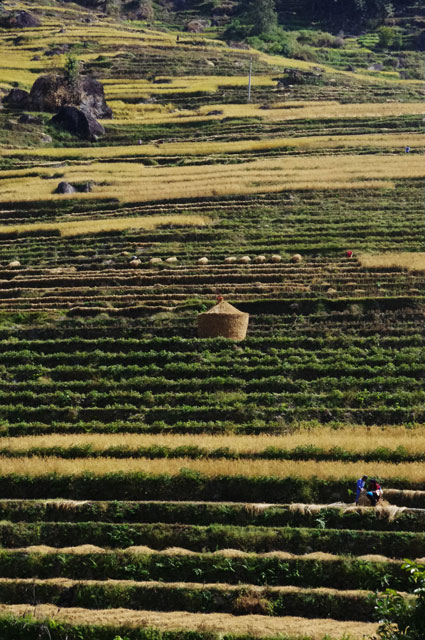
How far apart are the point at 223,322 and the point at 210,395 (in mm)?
4835

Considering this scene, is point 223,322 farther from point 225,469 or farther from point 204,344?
point 225,469

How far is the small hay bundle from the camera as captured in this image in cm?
3259

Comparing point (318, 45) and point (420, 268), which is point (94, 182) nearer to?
point (420, 268)

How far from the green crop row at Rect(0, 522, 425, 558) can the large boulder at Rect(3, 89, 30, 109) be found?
7831cm

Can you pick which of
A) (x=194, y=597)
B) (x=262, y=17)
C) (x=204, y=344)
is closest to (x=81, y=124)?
(x=204, y=344)

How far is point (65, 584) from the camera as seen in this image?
17.6 m

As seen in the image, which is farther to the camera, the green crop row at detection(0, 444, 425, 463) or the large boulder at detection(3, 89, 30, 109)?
the large boulder at detection(3, 89, 30, 109)

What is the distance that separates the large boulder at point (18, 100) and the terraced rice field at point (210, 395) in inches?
947

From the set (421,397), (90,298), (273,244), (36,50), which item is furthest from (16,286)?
(36,50)

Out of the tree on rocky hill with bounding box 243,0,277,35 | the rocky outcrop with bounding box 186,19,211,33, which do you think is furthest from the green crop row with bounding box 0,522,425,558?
the rocky outcrop with bounding box 186,19,211,33

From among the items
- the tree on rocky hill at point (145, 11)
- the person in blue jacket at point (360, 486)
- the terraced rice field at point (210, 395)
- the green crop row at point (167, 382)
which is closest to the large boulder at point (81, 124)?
the terraced rice field at point (210, 395)

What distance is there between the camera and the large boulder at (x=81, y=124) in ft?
271

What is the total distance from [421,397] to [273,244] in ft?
60.7

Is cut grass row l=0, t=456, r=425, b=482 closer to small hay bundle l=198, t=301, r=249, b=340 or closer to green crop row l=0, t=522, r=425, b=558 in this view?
green crop row l=0, t=522, r=425, b=558
